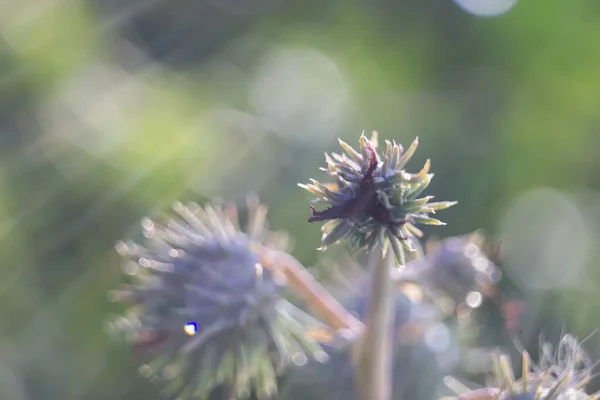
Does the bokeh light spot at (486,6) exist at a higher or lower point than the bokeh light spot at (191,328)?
higher

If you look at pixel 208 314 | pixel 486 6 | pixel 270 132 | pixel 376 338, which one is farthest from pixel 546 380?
pixel 486 6

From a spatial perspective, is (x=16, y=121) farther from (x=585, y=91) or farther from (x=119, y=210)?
(x=585, y=91)

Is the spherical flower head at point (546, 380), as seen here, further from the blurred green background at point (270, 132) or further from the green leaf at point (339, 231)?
the blurred green background at point (270, 132)

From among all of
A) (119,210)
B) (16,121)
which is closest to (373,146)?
(119,210)

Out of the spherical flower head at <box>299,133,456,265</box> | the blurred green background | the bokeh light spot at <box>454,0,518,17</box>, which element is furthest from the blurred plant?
the bokeh light spot at <box>454,0,518,17</box>

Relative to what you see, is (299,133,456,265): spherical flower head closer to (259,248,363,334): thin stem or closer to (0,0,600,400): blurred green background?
(259,248,363,334): thin stem

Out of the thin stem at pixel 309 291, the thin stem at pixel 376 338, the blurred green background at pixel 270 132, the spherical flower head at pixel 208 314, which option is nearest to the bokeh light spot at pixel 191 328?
the spherical flower head at pixel 208 314

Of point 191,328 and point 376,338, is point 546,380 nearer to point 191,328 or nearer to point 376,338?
point 376,338
